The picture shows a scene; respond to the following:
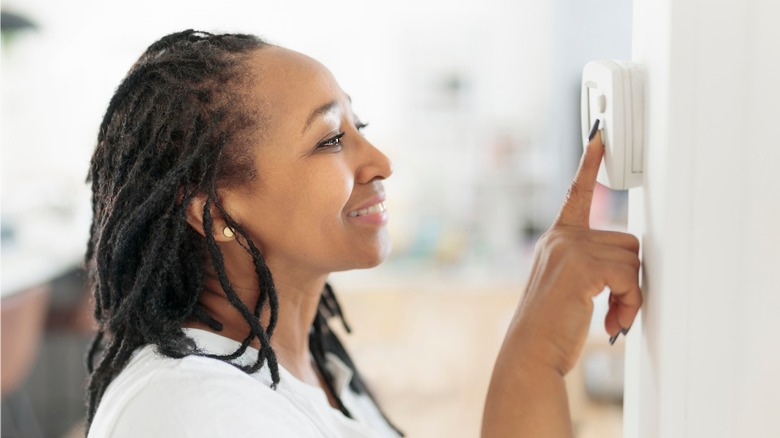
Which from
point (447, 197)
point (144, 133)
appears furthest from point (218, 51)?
point (447, 197)

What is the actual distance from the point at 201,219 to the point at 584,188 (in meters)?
0.46

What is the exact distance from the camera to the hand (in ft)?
2.35

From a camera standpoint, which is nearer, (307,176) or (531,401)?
(531,401)

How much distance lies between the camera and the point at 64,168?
194 inches

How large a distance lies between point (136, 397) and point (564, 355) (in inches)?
16.2

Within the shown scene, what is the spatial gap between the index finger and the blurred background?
9.89ft

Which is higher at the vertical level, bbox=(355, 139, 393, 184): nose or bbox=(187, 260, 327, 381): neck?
bbox=(355, 139, 393, 184): nose

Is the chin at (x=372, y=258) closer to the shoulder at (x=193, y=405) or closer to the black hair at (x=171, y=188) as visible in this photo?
the black hair at (x=171, y=188)

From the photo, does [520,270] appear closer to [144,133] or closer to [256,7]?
[256,7]

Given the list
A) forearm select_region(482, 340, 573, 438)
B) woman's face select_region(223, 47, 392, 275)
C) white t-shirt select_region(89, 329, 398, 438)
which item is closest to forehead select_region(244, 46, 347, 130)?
woman's face select_region(223, 47, 392, 275)

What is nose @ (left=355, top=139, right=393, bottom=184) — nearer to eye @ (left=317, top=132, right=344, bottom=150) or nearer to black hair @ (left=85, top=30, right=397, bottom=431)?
eye @ (left=317, top=132, right=344, bottom=150)

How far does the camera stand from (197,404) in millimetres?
780

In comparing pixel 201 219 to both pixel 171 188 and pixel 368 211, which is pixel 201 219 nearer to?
pixel 171 188

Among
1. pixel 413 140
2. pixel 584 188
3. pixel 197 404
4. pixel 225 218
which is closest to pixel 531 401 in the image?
pixel 584 188
